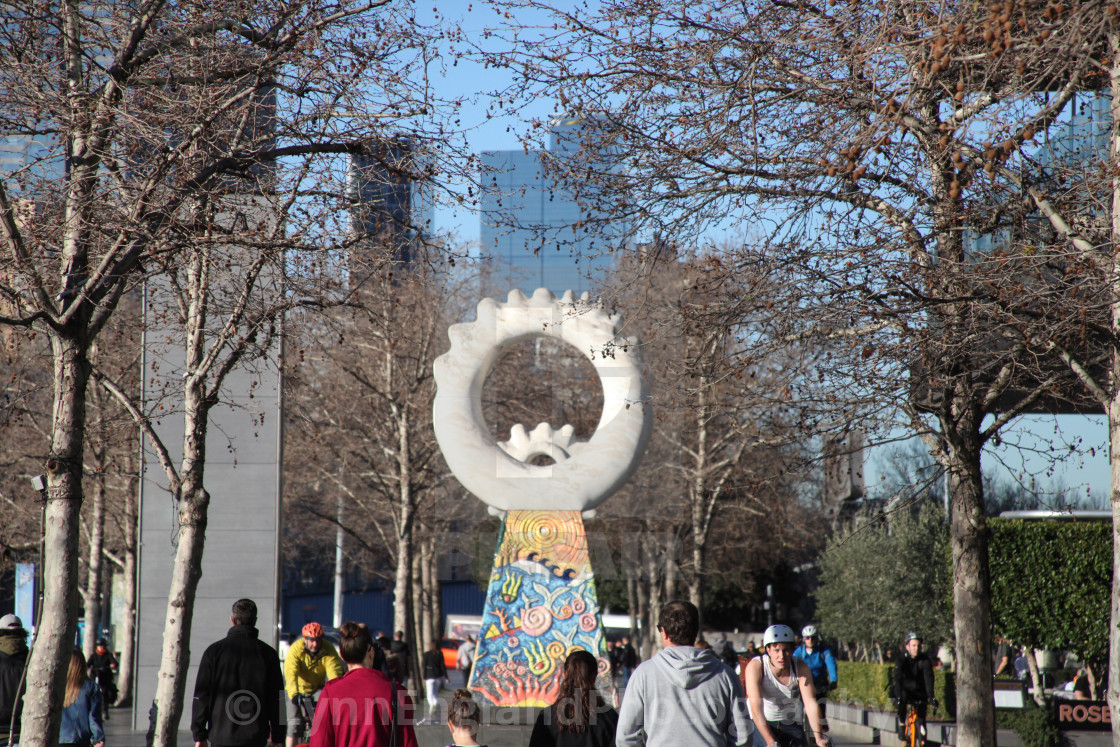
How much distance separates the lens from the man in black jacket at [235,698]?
24.8 ft

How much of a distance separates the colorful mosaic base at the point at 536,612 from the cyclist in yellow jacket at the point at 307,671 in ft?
19.3

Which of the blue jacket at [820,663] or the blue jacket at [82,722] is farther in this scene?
the blue jacket at [820,663]

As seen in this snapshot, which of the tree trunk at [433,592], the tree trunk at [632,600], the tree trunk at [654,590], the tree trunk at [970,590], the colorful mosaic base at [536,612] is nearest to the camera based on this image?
the tree trunk at [970,590]

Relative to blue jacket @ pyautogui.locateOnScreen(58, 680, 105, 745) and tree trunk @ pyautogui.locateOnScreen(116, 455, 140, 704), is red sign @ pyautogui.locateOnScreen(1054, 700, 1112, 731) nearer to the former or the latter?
blue jacket @ pyautogui.locateOnScreen(58, 680, 105, 745)

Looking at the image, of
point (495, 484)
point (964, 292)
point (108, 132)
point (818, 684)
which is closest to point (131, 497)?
point (495, 484)

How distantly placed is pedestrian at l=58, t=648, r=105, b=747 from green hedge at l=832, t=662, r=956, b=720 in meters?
13.0

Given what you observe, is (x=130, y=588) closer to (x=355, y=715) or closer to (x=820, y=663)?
(x=820, y=663)

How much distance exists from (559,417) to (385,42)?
22.0 meters

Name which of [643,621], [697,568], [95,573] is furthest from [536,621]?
[643,621]

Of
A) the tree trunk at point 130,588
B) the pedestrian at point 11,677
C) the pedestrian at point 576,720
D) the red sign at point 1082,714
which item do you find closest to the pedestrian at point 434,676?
the tree trunk at point 130,588

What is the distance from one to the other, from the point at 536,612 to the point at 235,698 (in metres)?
8.10

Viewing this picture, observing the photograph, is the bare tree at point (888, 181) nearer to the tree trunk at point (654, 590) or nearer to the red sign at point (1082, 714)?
the red sign at point (1082, 714)

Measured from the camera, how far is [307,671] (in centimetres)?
945

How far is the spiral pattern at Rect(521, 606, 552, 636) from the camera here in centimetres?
1541
